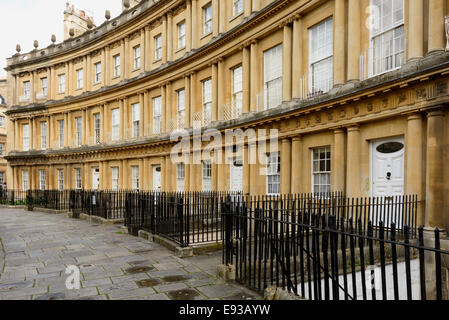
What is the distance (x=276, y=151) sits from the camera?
42.8 ft

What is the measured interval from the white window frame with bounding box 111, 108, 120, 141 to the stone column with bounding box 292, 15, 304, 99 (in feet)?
52.7

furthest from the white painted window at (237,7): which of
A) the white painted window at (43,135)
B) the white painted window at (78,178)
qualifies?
the white painted window at (43,135)

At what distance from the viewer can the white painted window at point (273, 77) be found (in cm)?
1326

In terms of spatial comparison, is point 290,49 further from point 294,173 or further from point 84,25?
point 84,25

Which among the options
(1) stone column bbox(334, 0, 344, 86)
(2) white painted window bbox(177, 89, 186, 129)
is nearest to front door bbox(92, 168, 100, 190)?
(2) white painted window bbox(177, 89, 186, 129)

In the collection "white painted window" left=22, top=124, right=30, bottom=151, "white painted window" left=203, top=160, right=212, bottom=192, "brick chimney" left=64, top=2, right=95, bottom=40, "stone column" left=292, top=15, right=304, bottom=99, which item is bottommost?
"white painted window" left=203, top=160, right=212, bottom=192

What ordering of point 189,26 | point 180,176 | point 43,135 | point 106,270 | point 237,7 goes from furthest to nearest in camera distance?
1. point 43,135
2. point 180,176
3. point 189,26
4. point 237,7
5. point 106,270

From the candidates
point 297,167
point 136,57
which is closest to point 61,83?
point 136,57

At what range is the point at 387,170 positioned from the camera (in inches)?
360

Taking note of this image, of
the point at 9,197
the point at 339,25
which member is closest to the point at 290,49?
the point at 339,25

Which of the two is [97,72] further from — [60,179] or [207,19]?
[207,19]

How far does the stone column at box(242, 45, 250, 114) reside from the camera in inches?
571

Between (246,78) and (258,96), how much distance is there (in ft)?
3.88

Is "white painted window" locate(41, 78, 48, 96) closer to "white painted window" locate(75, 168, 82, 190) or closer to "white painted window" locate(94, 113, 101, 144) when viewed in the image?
"white painted window" locate(94, 113, 101, 144)
